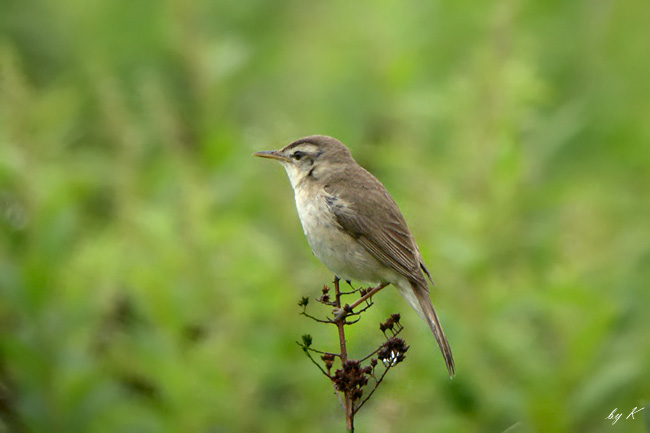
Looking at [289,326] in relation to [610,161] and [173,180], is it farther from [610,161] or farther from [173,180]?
[610,161]

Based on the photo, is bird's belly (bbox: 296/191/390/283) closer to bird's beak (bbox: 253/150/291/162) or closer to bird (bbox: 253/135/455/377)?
bird (bbox: 253/135/455/377)

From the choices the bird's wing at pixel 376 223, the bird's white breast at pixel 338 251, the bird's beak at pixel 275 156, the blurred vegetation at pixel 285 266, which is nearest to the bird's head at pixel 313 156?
the bird's beak at pixel 275 156

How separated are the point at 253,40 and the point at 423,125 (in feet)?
8.93

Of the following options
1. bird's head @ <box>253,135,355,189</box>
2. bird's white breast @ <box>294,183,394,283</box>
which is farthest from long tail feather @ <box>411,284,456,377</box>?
bird's head @ <box>253,135,355,189</box>

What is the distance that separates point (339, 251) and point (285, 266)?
177cm

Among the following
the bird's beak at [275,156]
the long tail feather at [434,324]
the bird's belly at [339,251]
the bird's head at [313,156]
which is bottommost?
the long tail feather at [434,324]

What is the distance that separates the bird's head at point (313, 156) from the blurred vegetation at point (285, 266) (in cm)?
68

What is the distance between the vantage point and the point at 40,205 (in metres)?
5.69

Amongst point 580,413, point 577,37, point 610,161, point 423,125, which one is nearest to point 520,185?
point 580,413

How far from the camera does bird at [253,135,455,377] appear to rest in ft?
15.3

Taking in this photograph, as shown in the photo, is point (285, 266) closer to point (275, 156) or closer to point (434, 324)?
point (275, 156)

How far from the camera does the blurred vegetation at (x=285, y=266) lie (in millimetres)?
5477

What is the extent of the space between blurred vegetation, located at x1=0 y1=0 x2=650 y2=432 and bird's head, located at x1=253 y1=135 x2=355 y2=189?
68cm

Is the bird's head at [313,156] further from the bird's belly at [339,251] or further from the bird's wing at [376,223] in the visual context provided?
the bird's belly at [339,251]
